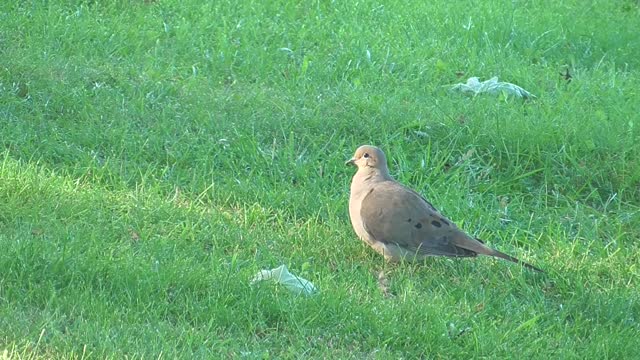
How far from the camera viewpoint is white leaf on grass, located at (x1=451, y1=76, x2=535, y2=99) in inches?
324

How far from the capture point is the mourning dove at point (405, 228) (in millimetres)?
5703

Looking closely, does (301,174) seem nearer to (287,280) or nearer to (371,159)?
(371,159)

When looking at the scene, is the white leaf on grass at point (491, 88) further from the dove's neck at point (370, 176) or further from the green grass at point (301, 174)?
the dove's neck at point (370, 176)

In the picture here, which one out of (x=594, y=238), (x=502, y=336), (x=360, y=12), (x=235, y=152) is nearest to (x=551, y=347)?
(x=502, y=336)

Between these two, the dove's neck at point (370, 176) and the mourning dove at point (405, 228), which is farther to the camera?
the dove's neck at point (370, 176)

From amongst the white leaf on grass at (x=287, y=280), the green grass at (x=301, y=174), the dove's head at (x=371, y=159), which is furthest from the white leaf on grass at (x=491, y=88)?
the white leaf on grass at (x=287, y=280)

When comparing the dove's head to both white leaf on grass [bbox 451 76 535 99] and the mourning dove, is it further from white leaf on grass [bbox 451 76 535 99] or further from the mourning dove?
white leaf on grass [bbox 451 76 535 99]

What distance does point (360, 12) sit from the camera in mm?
9812

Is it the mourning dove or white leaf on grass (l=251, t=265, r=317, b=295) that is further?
the mourning dove

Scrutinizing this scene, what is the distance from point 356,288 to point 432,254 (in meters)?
0.49

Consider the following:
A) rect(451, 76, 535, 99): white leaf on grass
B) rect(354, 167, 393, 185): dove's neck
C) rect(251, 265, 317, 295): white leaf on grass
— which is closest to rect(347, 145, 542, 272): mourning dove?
rect(354, 167, 393, 185): dove's neck

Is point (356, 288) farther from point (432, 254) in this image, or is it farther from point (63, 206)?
point (63, 206)

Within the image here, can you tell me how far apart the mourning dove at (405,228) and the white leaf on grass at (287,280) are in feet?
1.99

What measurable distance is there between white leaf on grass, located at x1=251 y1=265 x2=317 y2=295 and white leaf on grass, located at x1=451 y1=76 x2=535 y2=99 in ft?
10.9
